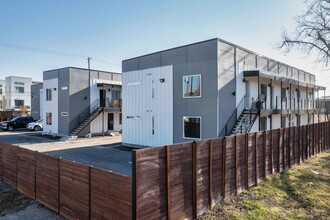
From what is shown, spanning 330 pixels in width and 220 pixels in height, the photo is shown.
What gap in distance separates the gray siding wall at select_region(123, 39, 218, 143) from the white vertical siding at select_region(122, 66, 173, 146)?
0.49 metres

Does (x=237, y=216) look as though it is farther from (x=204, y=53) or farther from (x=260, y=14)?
(x=260, y=14)

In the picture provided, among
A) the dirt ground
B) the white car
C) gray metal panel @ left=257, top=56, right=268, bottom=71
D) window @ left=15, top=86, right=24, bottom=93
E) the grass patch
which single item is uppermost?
window @ left=15, top=86, right=24, bottom=93

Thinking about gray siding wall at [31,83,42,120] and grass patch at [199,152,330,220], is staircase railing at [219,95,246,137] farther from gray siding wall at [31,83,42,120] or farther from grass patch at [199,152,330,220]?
gray siding wall at [31,83,42,120]

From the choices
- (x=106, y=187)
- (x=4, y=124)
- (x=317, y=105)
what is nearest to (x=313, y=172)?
(x=106, y=187)

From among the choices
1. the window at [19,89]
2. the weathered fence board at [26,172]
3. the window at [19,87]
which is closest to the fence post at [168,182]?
the weathered fence board at [26,172]

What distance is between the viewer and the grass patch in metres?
6.21

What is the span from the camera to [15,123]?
1270 inches

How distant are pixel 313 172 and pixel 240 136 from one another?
200 inches

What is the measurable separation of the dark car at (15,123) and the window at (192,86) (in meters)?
27.0

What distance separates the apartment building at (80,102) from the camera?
25203 millimetres

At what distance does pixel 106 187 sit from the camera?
512cm

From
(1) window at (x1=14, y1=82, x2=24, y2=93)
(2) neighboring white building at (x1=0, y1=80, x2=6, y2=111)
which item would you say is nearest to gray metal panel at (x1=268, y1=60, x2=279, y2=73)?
(2) neighboring white building at (x1=0, y1=80, x2=6, y2=111)

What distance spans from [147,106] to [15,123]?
78.2 feet

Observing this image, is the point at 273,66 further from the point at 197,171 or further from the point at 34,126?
the point at 34,126
